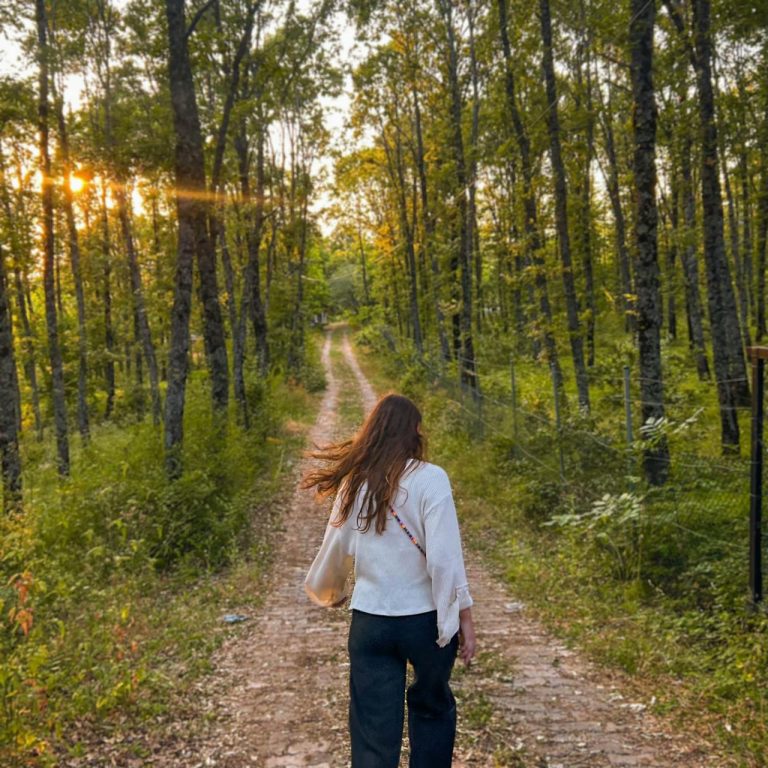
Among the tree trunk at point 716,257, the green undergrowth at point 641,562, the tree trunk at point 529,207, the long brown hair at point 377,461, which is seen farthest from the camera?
the tree trunk at point 529,207

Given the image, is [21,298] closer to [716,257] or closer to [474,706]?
[716,257]

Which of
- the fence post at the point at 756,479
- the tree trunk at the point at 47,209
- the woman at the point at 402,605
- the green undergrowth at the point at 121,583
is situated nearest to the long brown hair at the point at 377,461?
the woman at the point at 402,605

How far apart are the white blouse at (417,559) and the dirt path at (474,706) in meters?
1.76

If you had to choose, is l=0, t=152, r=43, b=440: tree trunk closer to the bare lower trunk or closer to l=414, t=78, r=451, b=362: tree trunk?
the bare lower trunk

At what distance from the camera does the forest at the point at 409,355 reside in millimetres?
5633

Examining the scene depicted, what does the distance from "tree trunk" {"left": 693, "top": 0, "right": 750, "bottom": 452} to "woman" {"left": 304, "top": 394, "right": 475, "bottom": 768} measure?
9.03 metres

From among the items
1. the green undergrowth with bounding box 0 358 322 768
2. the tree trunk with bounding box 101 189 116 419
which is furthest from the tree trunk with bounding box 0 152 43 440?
the green undergrowth with bounding box 0 358 322 768

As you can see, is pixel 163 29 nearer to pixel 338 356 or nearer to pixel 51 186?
pixel 51 186

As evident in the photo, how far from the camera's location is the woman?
2.88 m

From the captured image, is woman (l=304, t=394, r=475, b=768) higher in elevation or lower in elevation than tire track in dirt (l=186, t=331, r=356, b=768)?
higher

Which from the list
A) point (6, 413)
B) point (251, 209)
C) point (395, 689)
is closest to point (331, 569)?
point (395, 689)

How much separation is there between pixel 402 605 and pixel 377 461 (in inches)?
26.0

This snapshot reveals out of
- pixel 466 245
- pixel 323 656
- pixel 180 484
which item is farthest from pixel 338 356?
pixel 323 656

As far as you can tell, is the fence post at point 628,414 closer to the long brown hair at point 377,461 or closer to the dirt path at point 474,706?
the dirt path at point 474,706
